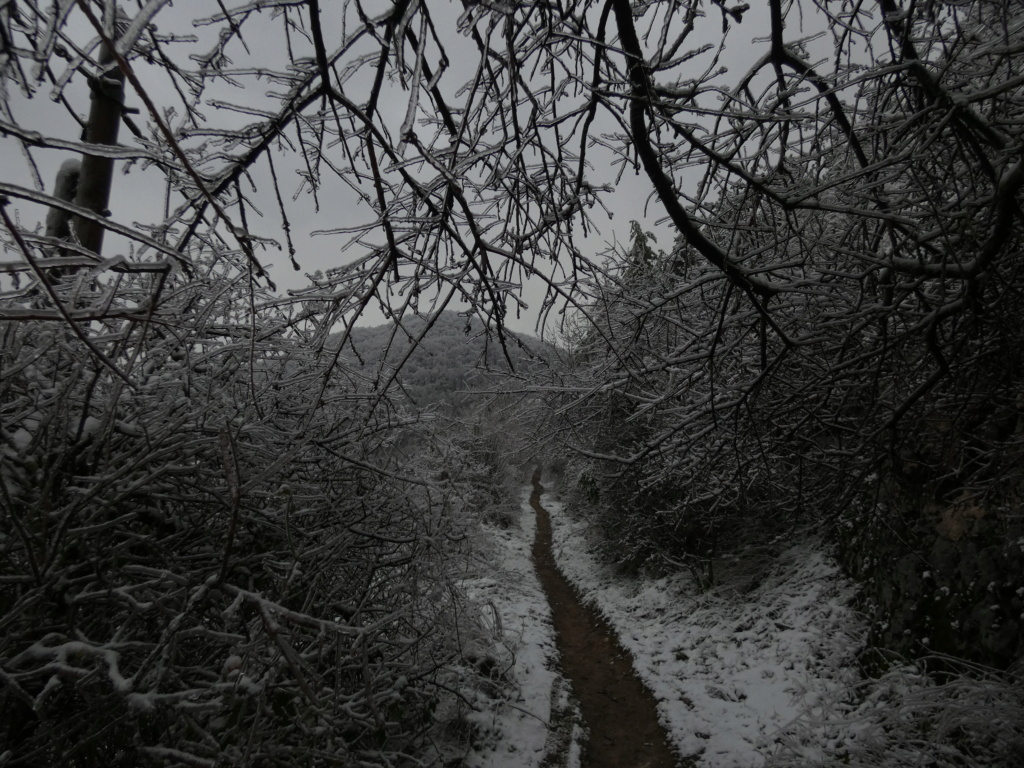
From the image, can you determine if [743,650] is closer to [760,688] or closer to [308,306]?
[760,688]

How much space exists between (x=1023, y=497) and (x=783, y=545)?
528 centimetres

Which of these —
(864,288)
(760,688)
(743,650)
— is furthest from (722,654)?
(864,288)

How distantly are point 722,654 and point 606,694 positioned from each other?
68.7 inches

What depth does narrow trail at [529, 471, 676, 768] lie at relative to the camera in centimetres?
568

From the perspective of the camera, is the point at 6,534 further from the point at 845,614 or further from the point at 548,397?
the point at 845,614

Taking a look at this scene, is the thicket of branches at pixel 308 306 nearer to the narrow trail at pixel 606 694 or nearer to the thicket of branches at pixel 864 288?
the thicket of branches at pixel 864 288

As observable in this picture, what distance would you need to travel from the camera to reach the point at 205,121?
167 centimetres

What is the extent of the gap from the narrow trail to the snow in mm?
203

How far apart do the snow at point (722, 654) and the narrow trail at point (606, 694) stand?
0.67ft

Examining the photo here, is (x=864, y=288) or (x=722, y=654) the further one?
(x=722, y=654)

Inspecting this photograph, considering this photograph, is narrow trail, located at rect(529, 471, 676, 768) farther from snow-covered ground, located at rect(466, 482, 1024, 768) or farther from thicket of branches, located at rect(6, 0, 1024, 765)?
thicket of branches, located at rect(6, 0, 1024, 765)

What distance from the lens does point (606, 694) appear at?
7098 mm

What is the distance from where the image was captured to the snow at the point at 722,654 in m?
5.45

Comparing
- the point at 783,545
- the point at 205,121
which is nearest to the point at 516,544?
the point at 783,545
